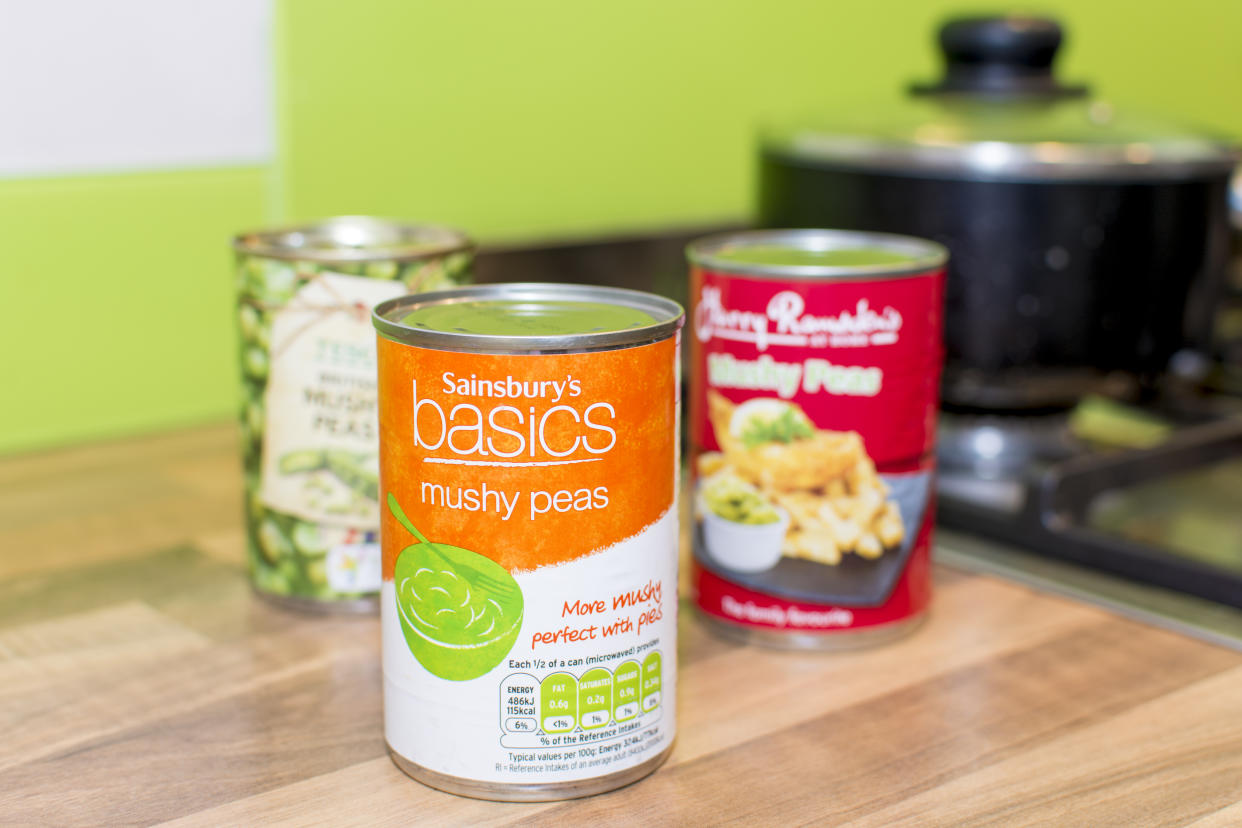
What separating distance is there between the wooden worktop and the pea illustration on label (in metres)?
0.06

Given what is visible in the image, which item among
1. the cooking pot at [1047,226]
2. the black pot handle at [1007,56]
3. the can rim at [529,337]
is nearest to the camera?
the can rim at [529,337]

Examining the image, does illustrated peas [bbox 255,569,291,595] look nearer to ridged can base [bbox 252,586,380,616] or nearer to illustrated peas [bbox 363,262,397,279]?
ridged can base [bbox 252,586,380,616]

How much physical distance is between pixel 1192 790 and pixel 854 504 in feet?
0.64

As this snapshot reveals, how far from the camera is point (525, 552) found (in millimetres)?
501

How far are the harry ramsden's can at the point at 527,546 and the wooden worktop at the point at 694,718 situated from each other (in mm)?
27

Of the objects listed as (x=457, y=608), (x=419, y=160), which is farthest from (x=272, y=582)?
(x=419, y=160)

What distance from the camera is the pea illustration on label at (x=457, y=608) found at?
504 millimetres

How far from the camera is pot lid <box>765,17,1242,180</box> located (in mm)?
868

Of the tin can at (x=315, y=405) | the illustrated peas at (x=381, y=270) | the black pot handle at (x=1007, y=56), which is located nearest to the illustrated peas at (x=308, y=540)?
the tin can at (x=315, y=405)

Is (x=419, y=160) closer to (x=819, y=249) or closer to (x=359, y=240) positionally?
(x=359, y=240)

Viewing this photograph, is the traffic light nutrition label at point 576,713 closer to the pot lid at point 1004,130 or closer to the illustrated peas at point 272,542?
the illustrated peas at point 272,542

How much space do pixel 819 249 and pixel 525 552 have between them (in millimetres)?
312

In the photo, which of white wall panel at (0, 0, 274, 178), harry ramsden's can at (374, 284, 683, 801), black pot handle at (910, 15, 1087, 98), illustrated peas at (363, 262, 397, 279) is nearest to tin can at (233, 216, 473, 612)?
illustrated peas at (363, 262, 397, 279)

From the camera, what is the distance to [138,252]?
96cm
